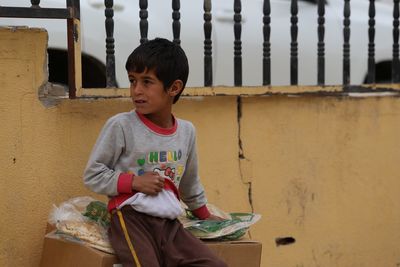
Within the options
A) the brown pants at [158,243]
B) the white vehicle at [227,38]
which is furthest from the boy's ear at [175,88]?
the white vehicle at [227,38]

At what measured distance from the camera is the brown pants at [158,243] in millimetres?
3264

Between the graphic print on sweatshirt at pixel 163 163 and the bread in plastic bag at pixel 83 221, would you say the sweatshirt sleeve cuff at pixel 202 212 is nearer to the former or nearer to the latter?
the graphic print on sweatshirt at pixel 163 163

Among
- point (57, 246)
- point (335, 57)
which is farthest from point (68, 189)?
point (335, 57)

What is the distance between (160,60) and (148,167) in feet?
1.43

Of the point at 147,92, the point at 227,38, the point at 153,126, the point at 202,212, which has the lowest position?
the point at 202,212

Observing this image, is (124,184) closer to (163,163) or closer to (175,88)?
(163,163)

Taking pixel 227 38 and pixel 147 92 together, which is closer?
pixel 147 92

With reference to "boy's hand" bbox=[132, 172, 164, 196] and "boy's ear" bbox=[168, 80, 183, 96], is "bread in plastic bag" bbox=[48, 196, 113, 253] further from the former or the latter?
"boy's ear" bbox=[168, 80, 183, 96]

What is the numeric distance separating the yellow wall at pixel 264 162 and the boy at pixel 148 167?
2.07 ft

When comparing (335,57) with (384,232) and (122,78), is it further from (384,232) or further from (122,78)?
(122,78)

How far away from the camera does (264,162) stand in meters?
4.49

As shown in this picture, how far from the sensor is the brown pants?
326 cm

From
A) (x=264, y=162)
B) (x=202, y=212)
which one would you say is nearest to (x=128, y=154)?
(x=202, y=212)

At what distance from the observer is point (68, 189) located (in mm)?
4020
